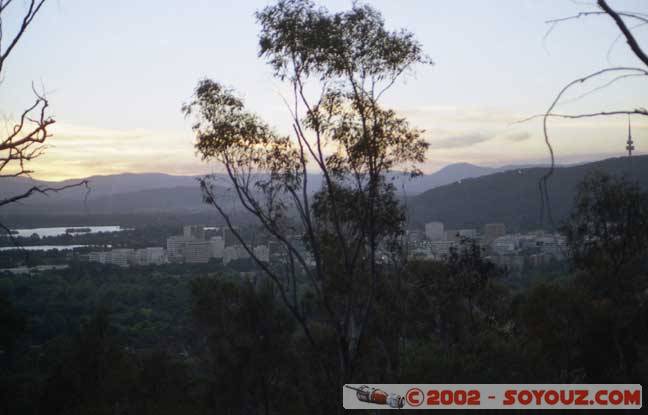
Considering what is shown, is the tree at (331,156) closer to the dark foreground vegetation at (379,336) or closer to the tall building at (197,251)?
the dark foreground vegetation at (379,336)

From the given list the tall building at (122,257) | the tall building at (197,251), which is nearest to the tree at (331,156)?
the tall building at (197,251)

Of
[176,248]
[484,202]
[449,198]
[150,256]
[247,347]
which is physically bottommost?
[247,347]

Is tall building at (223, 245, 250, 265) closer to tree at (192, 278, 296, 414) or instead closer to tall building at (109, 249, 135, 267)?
tree at (192, 278, 296, 414)

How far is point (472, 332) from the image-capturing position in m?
12.6

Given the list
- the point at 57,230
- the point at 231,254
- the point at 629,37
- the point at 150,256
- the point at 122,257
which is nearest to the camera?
the point at 629,37

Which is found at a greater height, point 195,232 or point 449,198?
point 449,198

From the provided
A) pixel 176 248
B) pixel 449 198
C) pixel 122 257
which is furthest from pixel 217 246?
pixel 449 198

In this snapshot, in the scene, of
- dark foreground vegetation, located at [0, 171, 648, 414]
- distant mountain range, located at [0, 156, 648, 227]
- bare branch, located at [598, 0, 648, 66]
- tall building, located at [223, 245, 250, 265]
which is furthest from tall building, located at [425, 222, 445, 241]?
bare branch, located at [598, 0, 648, 66]

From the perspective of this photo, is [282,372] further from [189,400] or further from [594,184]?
[594,184]

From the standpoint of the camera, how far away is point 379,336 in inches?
492

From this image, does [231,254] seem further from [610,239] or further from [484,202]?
[484,202]

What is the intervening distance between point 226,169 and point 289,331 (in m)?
4.72

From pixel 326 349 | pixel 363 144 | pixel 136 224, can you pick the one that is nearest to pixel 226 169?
pixel 363 144

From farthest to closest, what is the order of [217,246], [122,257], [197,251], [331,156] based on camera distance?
[122,257]
[197,251]
[217,246]
[331,156]
